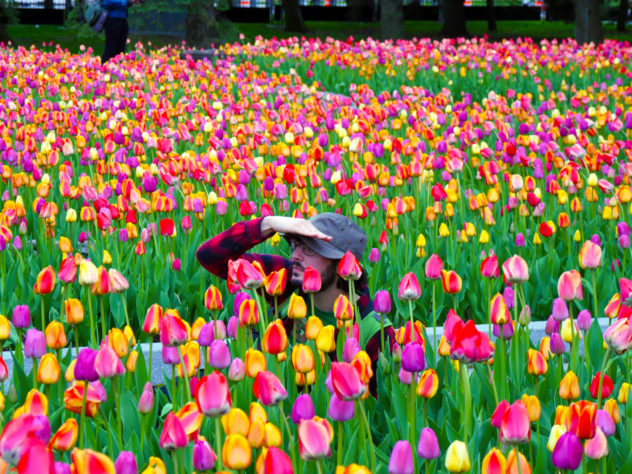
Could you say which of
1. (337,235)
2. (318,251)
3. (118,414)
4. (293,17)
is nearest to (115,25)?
(337,235)

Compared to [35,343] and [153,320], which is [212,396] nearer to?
[153,320]

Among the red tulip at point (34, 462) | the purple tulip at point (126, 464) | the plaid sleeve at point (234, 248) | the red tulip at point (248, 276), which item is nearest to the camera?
the red tulip at point (34, 462)

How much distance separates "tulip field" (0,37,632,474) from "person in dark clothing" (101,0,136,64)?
17.9 feet

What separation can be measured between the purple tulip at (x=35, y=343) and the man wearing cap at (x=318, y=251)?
0.82m

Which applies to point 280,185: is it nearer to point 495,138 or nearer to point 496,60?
point 495,138

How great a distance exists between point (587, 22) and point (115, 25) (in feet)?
33.4

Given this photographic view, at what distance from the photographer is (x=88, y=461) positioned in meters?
1.55

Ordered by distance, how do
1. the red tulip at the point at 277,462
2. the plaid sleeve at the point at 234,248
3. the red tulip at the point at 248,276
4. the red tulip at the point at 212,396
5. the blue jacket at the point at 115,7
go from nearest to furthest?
the red tulip at the point at 277,462, the red tulip at the point at 212,396, the red tulip at the point at 248,276, the plaid sleeve at the point at 234,248, the blue jacket at the point at 115,7

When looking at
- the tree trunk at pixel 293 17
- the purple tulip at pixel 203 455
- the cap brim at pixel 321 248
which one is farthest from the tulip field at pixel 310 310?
the tree trunk at pixel 293 17

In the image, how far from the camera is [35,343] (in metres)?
2.45

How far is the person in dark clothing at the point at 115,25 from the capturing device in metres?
14.5

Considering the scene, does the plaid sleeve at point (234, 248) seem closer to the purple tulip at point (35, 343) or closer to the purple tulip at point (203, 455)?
the purple tulip at point (35, 343)

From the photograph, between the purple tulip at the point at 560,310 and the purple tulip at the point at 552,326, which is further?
the purple tulip at the point at 552,326

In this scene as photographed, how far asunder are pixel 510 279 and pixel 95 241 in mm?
2467
